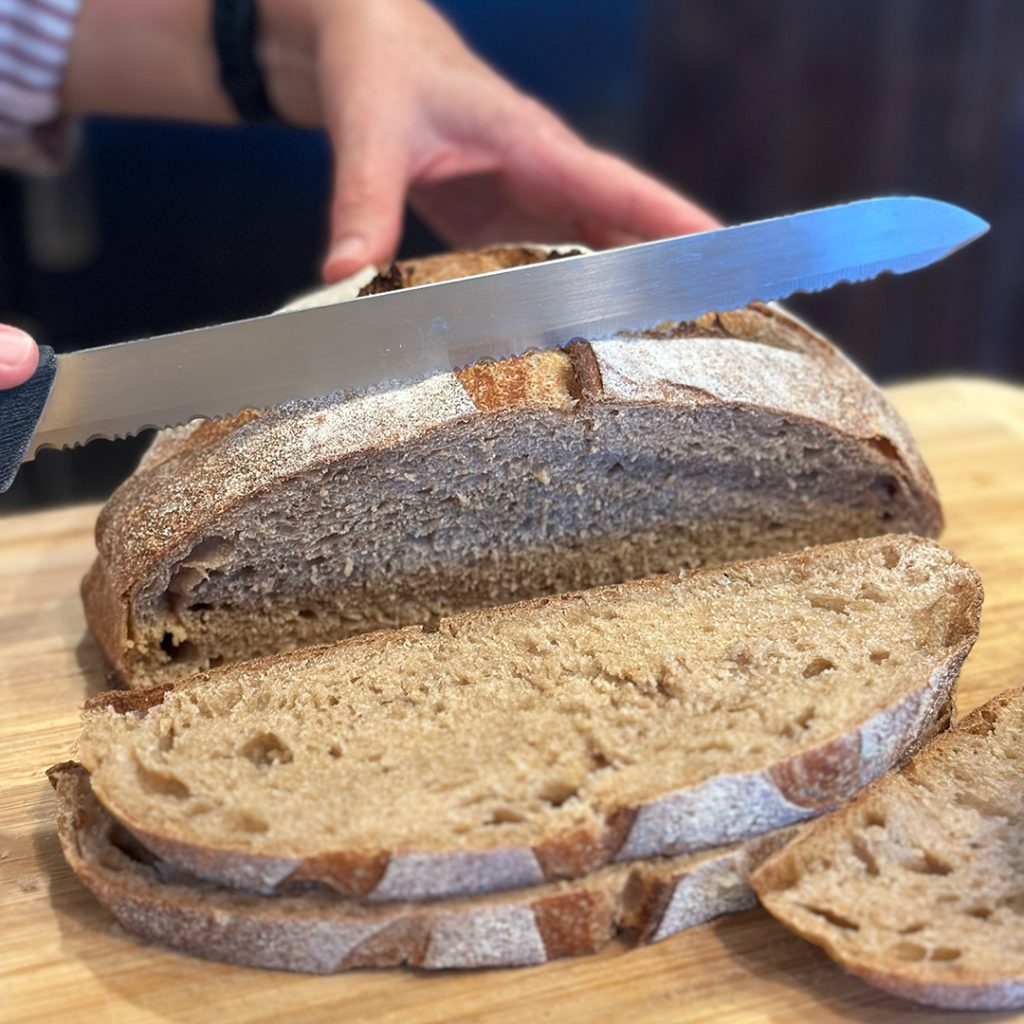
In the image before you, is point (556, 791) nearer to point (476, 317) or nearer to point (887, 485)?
point (476, 317)

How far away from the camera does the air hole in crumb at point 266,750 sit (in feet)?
7.11

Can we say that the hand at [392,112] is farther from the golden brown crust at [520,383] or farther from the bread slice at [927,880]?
the bread slice at [927,880]

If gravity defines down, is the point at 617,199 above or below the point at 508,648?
above

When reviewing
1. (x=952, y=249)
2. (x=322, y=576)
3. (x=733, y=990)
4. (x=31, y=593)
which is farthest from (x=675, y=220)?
(x=733, y=990)

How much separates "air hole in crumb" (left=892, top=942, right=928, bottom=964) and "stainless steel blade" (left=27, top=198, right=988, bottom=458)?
4.50 ft

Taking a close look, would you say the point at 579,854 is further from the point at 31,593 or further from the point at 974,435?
the point at 974,435

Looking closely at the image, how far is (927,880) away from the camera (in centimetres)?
195

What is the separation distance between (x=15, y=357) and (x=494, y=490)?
104 centimetres

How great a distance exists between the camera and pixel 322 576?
2.64m

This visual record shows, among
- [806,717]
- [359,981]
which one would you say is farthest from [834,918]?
[359,981]

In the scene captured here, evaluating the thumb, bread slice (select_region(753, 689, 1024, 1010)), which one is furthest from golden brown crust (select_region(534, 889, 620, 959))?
the thumb

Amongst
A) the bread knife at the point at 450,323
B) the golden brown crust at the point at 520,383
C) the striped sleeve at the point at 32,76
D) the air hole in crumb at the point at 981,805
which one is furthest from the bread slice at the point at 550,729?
the striped sleeve at the point at 32,76

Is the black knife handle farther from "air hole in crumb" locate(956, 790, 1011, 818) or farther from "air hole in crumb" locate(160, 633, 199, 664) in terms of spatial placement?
"air hole in crumb" locate(956, 790, 1011, 818)

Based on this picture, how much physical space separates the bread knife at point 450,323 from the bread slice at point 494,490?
0.25 ft
